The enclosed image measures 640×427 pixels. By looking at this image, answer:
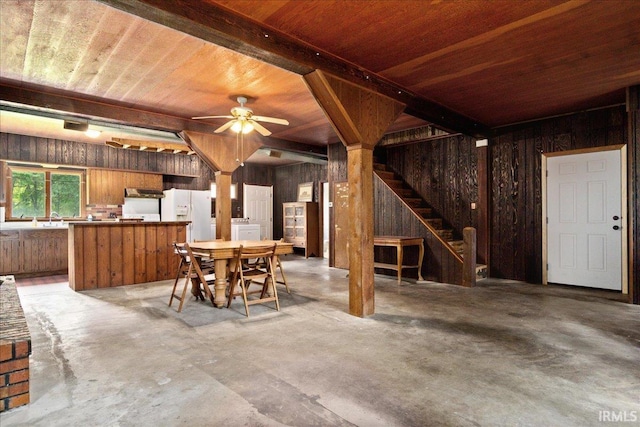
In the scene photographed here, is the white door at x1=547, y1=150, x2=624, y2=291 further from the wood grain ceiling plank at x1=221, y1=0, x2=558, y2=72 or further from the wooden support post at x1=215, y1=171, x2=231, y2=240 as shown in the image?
the wooden support post at x1=215, y1=171, x2=231, y2=240

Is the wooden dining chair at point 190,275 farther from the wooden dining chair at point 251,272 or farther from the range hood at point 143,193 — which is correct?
the range hood at point 143,193

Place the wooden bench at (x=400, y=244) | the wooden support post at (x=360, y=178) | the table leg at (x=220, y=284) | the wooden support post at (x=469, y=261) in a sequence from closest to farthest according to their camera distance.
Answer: the wooden support post at (x=360, y=178) → the table leg at (x=220, y=284) → the wooden support post at (x=469, y=261) → the wooden bench at (x=400, y=244)

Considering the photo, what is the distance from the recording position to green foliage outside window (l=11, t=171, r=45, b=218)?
7.03 m

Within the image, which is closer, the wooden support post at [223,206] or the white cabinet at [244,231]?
the wooden support post at [223,206]

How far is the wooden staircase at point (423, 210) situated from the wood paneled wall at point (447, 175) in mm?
106

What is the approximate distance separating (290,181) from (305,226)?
1973 millimetres

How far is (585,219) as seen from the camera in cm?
539

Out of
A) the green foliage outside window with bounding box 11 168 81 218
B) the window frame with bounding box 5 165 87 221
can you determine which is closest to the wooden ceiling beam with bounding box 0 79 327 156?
the window frame with bounding box 5 165 87 221

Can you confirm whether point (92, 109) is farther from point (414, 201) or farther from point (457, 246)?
point (457, 246)

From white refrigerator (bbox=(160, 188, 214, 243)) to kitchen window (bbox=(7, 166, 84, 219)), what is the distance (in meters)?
1.79

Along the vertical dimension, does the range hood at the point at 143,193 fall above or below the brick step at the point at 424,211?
above

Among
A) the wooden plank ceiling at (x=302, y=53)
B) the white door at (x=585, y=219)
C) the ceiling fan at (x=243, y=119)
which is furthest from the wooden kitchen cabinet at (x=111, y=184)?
the white door at (x=585, y=219)

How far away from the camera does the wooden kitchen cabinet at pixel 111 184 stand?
25.3ft
